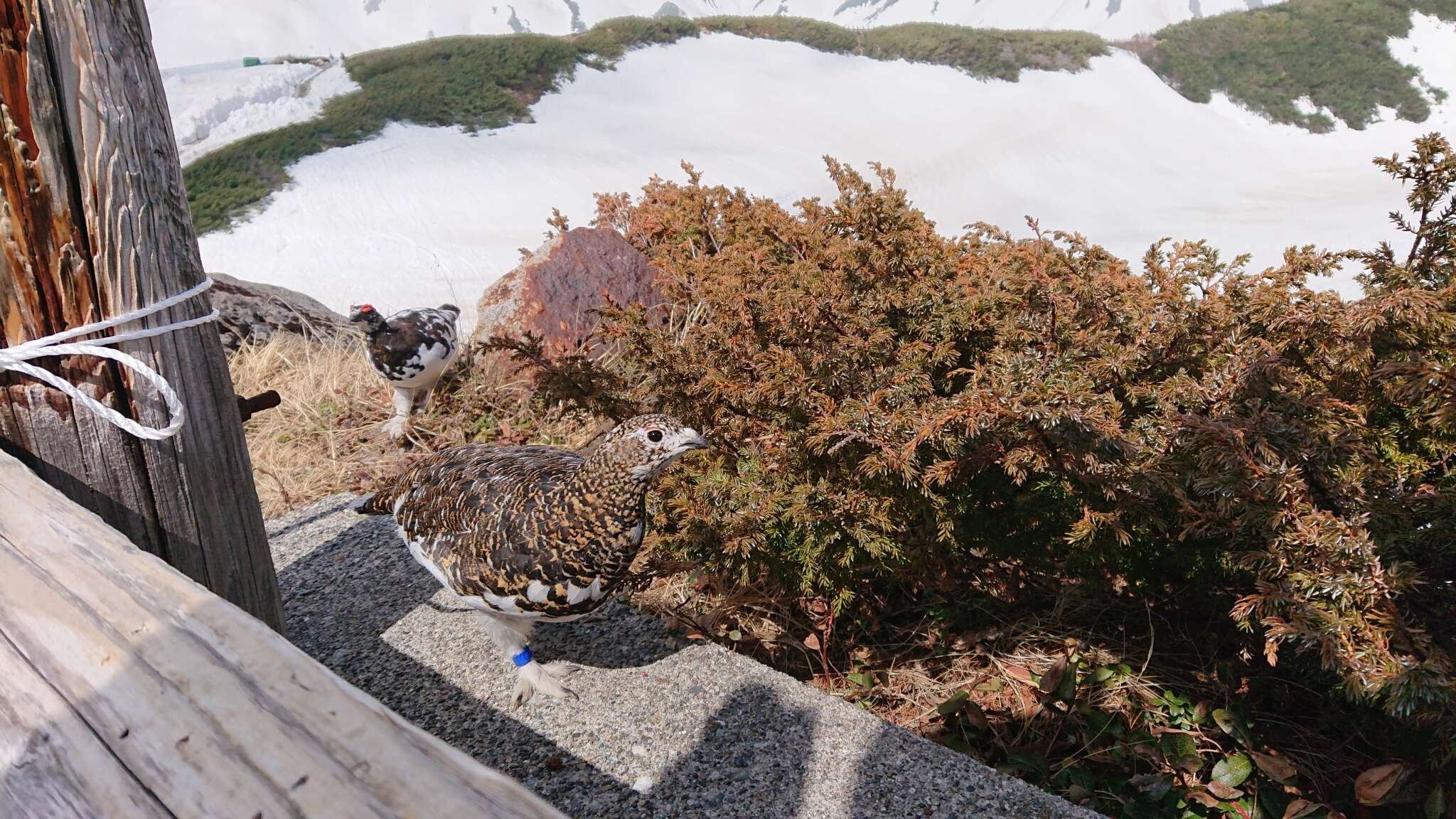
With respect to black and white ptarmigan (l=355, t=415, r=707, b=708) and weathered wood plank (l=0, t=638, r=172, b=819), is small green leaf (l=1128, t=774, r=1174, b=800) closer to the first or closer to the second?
black and white ptarmigan (l=355, t=415, r=707, b=708)

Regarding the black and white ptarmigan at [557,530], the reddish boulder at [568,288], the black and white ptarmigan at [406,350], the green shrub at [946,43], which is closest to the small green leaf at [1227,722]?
the black and white ptarmigan at [557,530]

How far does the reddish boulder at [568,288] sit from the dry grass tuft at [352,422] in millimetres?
309

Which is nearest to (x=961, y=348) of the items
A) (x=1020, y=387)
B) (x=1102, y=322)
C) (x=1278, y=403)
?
(x=1102, y=322)

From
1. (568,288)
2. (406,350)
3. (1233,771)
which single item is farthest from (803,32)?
(1233,771)

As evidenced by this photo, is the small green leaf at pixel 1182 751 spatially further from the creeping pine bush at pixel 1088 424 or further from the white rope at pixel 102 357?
the white rope at pixel 102 357

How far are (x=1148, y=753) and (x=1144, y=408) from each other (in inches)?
39.3

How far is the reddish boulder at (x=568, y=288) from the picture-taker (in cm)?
489

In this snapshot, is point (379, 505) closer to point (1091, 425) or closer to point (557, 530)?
point (557, 530)

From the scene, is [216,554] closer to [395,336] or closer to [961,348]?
[961,348]

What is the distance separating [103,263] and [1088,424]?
1.94 metres

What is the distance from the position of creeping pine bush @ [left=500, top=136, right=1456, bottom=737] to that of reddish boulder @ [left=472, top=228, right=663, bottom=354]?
1797 millimetres

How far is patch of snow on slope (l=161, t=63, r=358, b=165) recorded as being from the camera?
808 centimetres

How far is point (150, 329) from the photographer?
4.83 feet

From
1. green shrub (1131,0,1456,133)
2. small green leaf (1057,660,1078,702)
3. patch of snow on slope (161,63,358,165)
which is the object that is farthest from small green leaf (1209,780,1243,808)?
patch of snow on slope (161,63,358,165)
